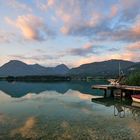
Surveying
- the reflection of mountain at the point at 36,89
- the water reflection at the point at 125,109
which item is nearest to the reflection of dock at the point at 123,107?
the water reflection at the point at 125,109

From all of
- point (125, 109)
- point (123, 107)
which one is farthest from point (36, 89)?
point (125, 109)

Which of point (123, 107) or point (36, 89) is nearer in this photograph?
point (123, 107)

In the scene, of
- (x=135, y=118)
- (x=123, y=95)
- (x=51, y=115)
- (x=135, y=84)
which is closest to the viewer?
(x=135, y=118)

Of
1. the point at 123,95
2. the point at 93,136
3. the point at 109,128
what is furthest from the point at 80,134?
the point at 123,95

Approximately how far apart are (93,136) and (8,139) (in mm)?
7960

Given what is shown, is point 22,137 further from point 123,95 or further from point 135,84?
point 135,84

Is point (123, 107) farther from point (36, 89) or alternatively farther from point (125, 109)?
point (36, 89)

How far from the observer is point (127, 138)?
85.8ft

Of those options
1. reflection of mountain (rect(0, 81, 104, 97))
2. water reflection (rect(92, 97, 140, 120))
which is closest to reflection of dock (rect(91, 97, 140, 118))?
water reflection (rect(92, 97, 140, 120))

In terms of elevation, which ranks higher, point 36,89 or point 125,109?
point 36,89

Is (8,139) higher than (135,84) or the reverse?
the reverse

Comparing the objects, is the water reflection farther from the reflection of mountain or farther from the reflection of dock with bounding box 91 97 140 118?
the reflection of mountain

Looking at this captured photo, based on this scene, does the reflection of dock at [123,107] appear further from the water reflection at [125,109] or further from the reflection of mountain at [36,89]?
the reflection of mountain at [36,89]

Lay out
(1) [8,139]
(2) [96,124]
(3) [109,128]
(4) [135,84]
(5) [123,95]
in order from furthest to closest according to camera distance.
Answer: (4) [135,84]
(5) [123,95]
(2) [96,124]
(3) [109,128]
(1) [8,139]
